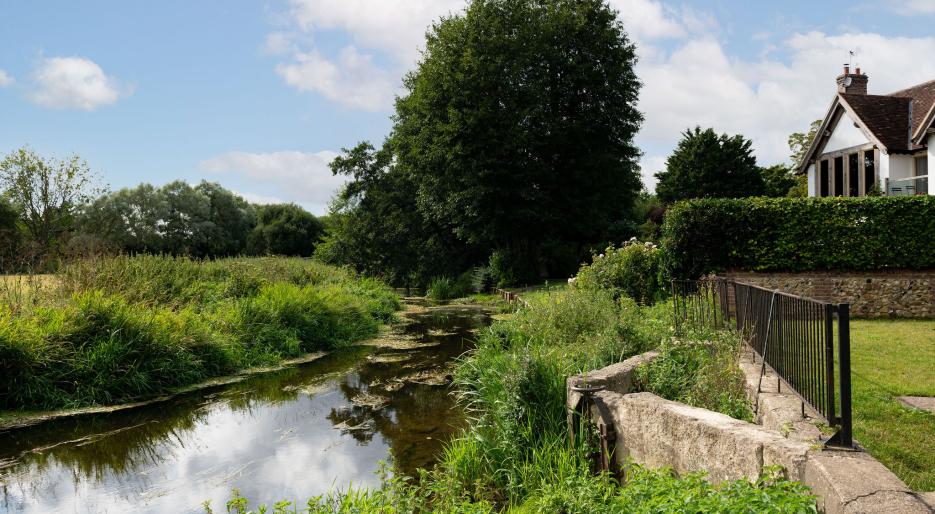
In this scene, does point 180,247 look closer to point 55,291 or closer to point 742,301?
point 55,291

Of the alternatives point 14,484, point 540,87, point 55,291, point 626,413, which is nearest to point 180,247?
point 540,87

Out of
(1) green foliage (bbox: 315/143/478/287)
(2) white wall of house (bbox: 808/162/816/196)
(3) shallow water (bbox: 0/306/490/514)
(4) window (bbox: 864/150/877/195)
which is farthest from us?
(1) green foliage (bbox: 315/143/478/287)

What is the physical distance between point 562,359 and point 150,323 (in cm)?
674

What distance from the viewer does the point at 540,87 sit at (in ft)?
84.1

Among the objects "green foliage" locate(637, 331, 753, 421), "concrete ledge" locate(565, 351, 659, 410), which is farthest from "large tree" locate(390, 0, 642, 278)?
"concrete ledge" locate(565, 351, 659, 410)

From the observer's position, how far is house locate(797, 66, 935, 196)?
21.0m

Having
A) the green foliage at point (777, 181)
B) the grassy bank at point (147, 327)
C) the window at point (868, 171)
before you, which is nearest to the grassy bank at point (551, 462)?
the grassy bank at point (147, 327)

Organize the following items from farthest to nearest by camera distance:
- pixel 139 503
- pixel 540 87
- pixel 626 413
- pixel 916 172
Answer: pixel 540 87 < pixel 916 172 < pixel 139 503 < pixel 626 413

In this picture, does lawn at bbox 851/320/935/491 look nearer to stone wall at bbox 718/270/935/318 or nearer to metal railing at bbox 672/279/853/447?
metal railing at bbox 672/279/853/447

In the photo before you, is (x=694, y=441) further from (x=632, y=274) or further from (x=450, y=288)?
(x=450, y=288)

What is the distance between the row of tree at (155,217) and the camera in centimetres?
3525

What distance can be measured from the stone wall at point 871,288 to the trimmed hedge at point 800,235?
0.20 metres

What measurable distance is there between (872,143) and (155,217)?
48.9m

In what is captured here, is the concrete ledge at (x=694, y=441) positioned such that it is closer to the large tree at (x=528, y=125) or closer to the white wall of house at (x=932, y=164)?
the white wall of house at (x=932, y=164)
